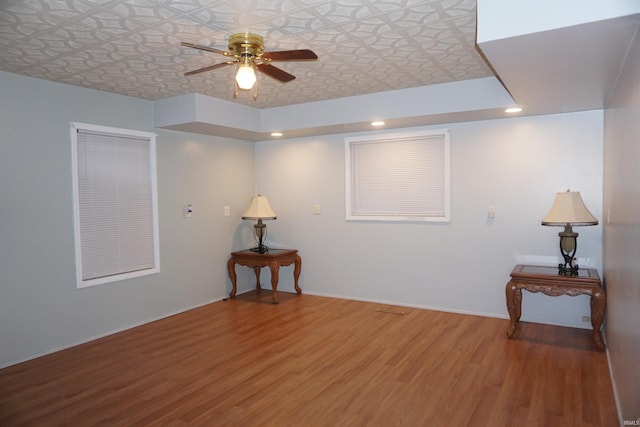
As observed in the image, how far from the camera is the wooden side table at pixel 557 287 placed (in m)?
3.58

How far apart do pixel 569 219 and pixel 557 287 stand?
0.61 m

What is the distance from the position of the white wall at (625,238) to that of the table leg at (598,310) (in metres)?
0.10

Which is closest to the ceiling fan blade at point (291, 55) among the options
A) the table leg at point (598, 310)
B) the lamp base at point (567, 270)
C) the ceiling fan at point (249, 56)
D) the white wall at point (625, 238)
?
the ceiling fan at point (249, 56)

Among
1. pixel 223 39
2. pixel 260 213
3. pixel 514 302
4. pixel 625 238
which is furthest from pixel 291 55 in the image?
pixel 260 213

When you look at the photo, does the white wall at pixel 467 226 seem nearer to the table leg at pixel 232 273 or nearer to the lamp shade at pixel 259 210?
the lamp shade at pixel 259 210

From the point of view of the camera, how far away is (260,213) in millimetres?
5559

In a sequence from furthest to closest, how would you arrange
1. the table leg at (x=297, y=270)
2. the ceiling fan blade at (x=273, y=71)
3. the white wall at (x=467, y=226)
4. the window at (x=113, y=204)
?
1. the table leg at (x=297, y=270)
2. the white wall at (x=467, y=226)
3. the window at (x=113, y=204)
4. the ceiling fan blade at (x=273, y=71)

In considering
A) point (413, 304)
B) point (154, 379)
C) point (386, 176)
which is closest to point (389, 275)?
point (413, 304)

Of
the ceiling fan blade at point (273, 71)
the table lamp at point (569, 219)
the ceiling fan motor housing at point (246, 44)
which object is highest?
the ceiling fan motor housing at point (246, 44)

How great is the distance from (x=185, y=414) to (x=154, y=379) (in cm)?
66

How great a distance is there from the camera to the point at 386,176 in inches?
206

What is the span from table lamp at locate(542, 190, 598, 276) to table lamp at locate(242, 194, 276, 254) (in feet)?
10.6

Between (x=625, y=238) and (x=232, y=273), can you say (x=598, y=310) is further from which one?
(x=232, y=273)

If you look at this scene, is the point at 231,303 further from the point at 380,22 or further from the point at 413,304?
the point at 380,22
